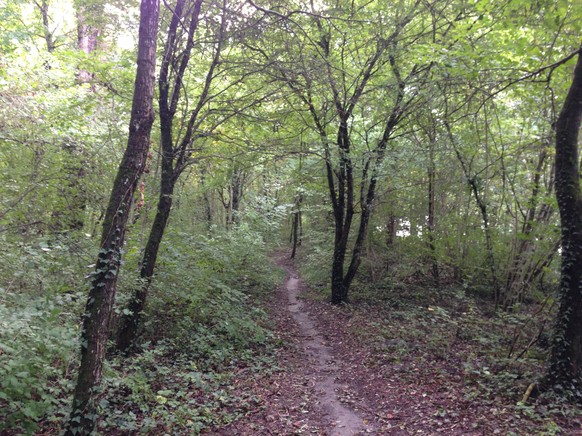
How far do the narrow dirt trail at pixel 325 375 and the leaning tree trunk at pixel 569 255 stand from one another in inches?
111

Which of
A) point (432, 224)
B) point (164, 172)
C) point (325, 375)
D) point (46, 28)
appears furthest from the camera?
point (432, 224)

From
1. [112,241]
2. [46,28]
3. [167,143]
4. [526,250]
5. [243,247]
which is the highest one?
[46,28]

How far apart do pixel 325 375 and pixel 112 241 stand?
498 cm

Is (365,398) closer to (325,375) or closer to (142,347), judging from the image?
(325,375)

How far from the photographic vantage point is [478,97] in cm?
817

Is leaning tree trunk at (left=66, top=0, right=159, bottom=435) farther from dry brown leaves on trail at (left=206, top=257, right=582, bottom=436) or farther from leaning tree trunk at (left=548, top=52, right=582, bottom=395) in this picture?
leaning tree trunk at (left=548, top=52, right=582, bottom=395)

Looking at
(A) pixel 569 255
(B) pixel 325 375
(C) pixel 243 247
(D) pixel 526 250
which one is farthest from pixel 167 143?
(D) pixel 526 250

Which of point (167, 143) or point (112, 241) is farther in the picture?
point (167, 143)

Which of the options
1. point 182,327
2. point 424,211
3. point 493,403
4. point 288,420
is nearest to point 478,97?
point 424,211

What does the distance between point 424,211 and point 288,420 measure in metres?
9.11

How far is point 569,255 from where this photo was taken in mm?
5027

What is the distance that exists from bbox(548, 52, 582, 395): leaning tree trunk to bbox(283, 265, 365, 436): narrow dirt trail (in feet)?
9.26

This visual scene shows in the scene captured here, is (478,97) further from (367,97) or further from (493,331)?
(493,331)

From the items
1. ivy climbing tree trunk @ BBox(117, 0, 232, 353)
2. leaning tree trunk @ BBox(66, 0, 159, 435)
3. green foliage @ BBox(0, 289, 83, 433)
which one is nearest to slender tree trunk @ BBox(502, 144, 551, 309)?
ivy climbing tree trunk @ BBox(117, 0, 232, 353)
